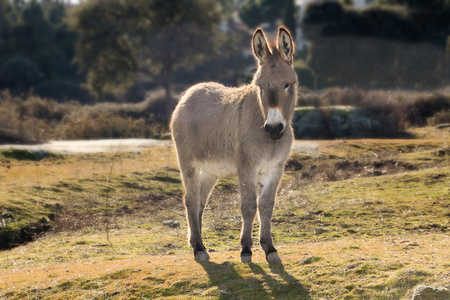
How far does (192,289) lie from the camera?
6129 mm

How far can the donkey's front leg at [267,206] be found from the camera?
6793 millimetres

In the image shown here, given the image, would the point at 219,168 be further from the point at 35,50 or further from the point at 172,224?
the point at 35,50

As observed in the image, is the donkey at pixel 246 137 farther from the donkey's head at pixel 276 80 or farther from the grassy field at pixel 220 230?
the grassy field at pixel 220 230

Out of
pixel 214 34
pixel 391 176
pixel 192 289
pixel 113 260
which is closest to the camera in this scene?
pixel 192 289

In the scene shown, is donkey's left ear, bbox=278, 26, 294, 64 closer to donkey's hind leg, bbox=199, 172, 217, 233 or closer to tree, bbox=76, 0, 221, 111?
donkey's hind leg, bbox=199, 172, 217, 233

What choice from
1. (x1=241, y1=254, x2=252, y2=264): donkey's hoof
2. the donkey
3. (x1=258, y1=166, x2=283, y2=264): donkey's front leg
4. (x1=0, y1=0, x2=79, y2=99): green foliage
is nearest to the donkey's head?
the donkey

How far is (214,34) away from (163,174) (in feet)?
103

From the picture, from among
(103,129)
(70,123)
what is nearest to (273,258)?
(103,129)

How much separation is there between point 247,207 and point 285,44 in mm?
2230

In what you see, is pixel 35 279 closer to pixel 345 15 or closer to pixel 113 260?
pixel 113 260

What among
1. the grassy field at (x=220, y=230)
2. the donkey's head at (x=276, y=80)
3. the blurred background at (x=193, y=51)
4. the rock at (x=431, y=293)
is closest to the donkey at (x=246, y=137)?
the donkey's head at (x=276, y=80)

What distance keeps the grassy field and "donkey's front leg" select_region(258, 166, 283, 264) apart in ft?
0.99

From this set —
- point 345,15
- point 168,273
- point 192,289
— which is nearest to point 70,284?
point 168,273

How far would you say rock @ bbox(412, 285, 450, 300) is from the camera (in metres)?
4.80
